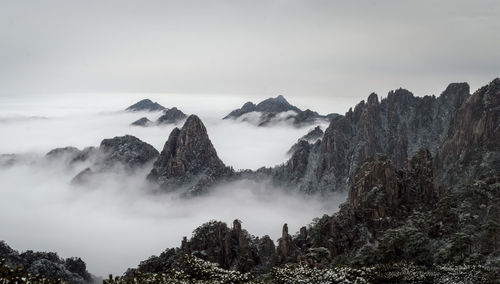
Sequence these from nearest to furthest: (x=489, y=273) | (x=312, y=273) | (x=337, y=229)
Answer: (x=489, y=273) → (x=312, y=273) → (x=337, y=229)

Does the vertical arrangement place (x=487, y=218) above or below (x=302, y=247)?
above

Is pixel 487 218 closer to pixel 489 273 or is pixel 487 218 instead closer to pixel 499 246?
pixel 499 246

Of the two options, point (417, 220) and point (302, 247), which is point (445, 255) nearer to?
point (417, 220)

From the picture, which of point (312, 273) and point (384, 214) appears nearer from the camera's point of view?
point (312, 273)

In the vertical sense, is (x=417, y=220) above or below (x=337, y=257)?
above

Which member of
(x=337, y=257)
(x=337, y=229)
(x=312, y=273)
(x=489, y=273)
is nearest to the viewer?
(x=489, y=273)

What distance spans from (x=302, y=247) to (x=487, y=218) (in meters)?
→ 81.9

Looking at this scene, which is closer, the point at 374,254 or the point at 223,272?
the point at 223,272

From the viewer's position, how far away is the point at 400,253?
154 metres

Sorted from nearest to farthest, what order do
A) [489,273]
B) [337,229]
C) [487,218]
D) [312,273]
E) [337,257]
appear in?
[489,273] → [312,273] → [487,218] → [337,257] → [337,229]

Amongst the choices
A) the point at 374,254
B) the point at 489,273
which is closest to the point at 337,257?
the point at 374,254

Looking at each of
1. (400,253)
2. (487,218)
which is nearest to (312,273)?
(400,253)

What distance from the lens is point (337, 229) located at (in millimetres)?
191875

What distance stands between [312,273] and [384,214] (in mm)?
77190
